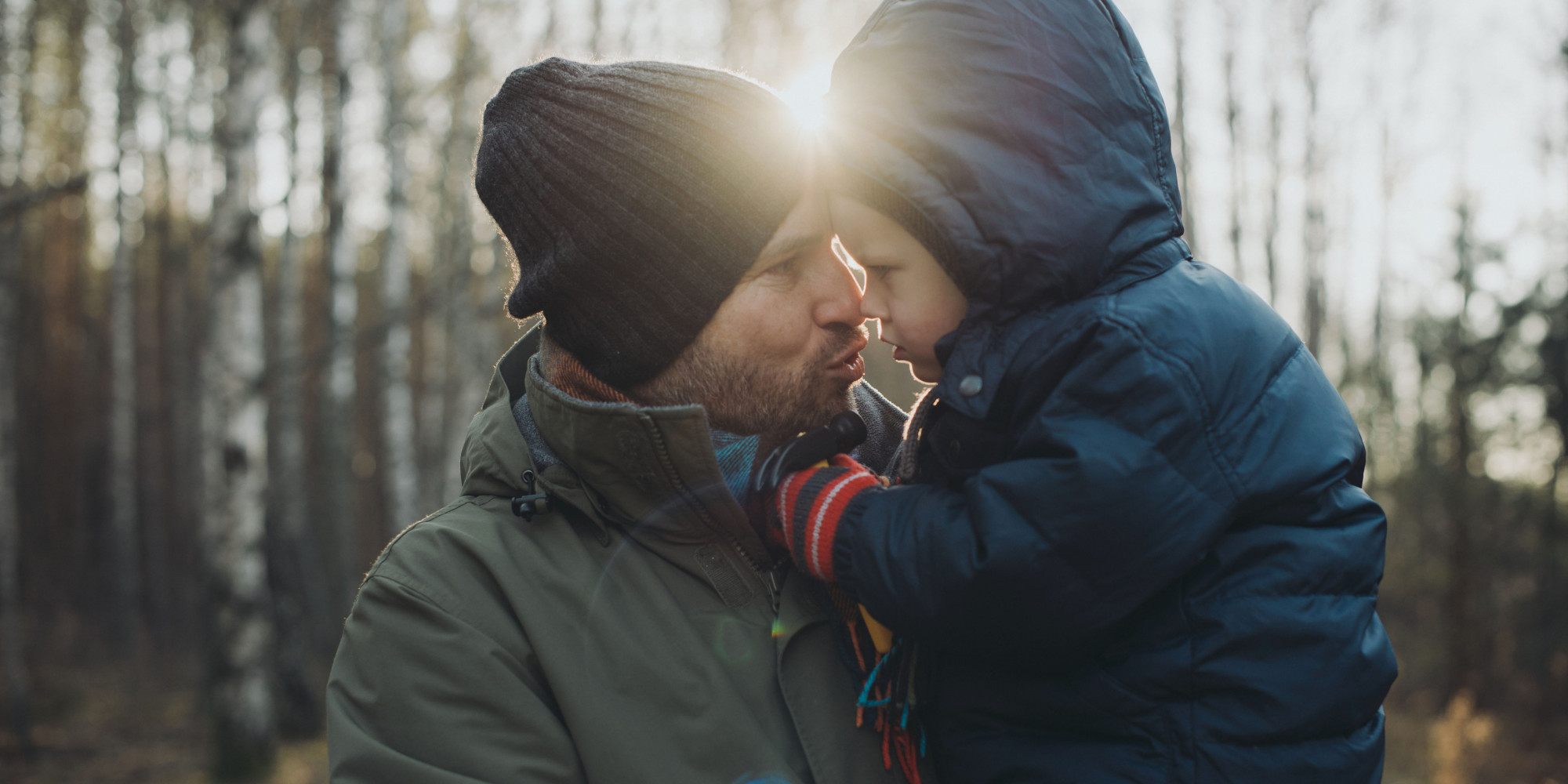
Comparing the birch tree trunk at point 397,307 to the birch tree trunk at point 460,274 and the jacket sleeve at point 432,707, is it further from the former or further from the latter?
the jacket sleeve at point 432,707

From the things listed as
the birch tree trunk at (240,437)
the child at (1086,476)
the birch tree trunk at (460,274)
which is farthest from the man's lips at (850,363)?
the birch tree trunk at (460,274)

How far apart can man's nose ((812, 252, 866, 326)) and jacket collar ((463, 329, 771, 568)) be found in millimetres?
398

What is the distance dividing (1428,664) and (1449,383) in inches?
154

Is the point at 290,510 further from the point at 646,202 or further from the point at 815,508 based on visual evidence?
the point at 815,508

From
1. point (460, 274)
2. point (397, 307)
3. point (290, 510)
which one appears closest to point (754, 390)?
point (397, 307)

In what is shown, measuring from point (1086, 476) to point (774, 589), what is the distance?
599 mm

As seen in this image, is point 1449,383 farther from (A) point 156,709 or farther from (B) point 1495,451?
(A) point 156,709

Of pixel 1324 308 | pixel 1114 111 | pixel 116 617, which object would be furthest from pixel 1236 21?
pixel 116 617

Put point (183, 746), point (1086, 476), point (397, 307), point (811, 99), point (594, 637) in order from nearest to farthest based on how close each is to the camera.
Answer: point (1086, 476) → point (594, 637) → point (811, 99) → point (183, 746) → point (397, 307)

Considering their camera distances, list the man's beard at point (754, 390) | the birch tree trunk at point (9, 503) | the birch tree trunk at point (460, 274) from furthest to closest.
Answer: the birch tree trunk at point (460, 274) < the birch tree trunk at point (9, 503) < the man's beard at point (754, 390)

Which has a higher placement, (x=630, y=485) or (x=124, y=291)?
(x=630, y=485)

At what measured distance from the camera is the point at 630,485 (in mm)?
1644

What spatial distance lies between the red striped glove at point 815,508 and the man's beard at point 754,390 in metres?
0.19

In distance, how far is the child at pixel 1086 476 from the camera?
1.39m
